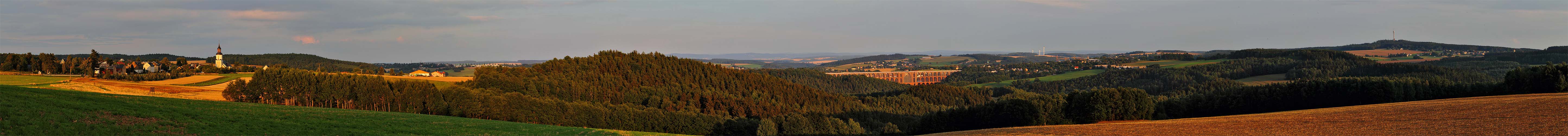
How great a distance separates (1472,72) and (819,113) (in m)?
78.5

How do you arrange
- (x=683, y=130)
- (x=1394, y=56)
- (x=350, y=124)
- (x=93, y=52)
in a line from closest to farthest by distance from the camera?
(x=350, y=124)
(x=683, y=130)
(x=93, y=52)
(x=1394, y=56)

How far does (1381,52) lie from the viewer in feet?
479

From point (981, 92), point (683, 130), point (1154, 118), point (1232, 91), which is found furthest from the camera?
point (981, 92)

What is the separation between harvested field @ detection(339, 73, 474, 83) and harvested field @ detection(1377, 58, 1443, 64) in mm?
127879

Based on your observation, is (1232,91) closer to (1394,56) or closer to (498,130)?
(498,130)

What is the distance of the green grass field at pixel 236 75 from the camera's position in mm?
82062

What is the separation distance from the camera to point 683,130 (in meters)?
53.6

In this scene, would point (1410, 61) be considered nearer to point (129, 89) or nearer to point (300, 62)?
point (129, 89)

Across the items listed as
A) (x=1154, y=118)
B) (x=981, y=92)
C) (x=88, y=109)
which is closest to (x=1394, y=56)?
(x=981, y=92)

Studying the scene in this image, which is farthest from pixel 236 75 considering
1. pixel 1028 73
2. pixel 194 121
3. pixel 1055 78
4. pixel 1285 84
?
pixel 1028 73

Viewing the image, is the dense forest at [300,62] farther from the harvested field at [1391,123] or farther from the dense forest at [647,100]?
the harvested field at [1391,123]

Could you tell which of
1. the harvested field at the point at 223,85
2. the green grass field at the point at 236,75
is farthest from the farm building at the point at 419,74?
the harvested field at the point at 223,85

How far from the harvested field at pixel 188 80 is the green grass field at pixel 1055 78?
107320mm

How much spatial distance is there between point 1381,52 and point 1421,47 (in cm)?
1465
